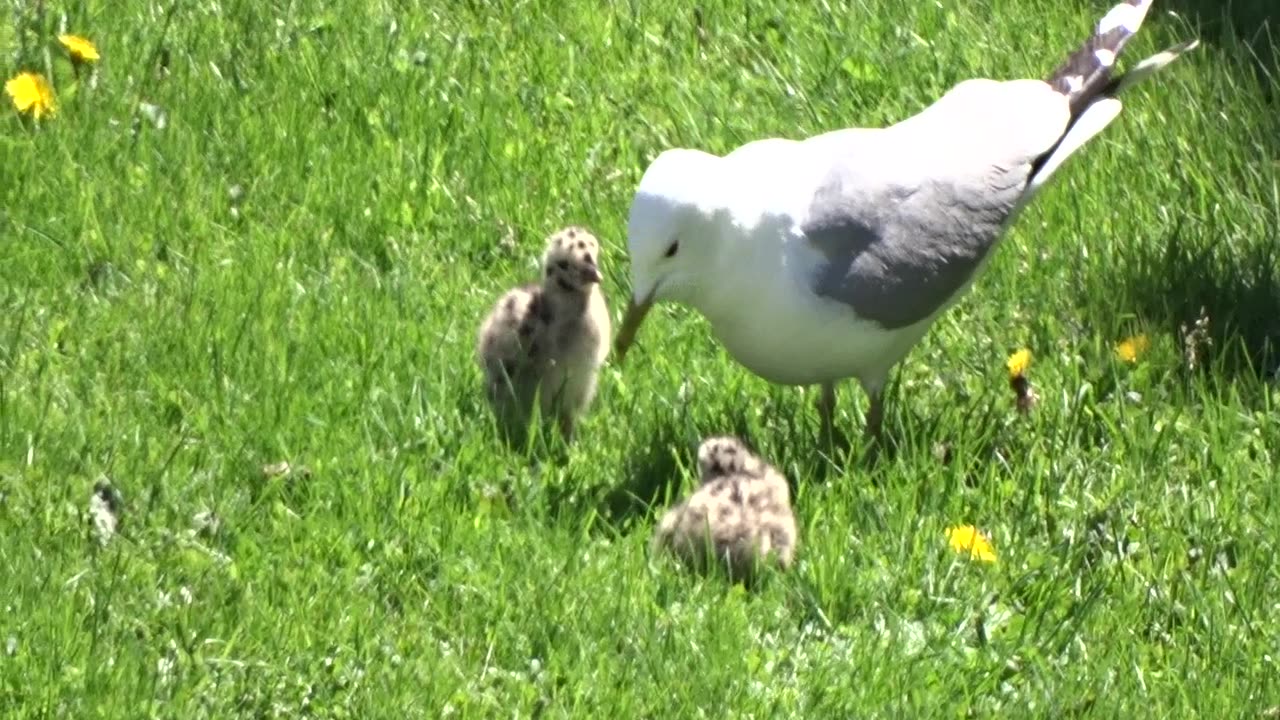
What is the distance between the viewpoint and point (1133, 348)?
6.57 meters

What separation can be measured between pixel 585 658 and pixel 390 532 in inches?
28.1

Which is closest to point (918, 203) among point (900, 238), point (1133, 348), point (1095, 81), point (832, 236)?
point (900, 238)

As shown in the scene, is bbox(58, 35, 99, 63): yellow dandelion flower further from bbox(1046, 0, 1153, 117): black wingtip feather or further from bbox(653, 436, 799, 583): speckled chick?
bbox(1046, 0, 1153, 117): black wingtip feather

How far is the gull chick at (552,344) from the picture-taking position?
19.4ft

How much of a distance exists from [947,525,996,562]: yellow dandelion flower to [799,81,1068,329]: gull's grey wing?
0.61m

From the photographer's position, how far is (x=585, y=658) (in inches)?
193

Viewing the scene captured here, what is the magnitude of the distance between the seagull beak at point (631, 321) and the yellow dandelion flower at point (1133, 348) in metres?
1.63

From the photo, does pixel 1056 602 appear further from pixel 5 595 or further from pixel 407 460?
pixel 5 595

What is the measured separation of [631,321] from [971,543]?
1.05m

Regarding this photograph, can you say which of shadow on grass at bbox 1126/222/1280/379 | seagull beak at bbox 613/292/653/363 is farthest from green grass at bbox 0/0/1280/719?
seagull beak at bbox 613/292/653/363

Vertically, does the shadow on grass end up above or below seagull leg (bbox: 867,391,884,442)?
above

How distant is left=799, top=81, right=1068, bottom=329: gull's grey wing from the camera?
227 inches

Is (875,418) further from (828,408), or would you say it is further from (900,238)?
(900,238)

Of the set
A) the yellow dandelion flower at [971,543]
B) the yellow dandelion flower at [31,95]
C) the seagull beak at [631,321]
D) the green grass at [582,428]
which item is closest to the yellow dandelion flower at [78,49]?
the green grass at [582,428]
